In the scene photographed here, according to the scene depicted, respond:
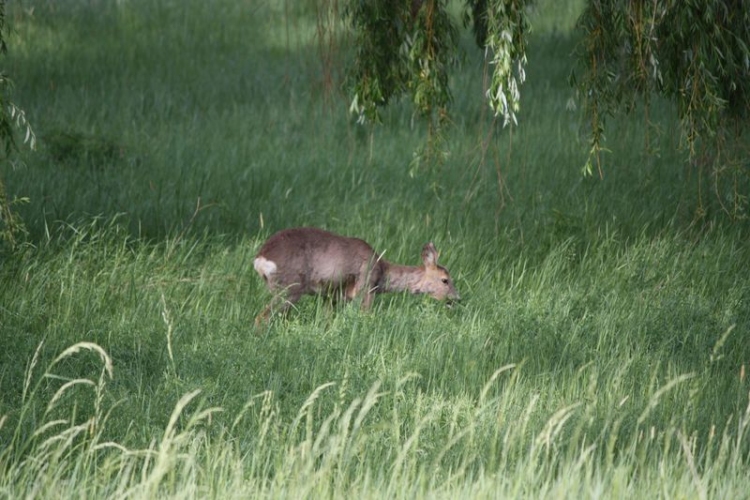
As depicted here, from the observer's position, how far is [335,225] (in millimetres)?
9734

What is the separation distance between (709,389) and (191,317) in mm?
3225

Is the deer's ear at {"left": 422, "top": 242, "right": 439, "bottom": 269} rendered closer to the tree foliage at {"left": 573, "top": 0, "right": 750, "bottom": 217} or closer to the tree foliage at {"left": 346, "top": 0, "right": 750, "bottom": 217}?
the tree foliage at {"left": 346, "top": 0, "right": 750, "bottom": 217}

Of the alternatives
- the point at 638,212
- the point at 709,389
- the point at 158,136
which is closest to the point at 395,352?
the point at 709,389

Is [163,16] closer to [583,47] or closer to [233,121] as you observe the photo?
[233,121]

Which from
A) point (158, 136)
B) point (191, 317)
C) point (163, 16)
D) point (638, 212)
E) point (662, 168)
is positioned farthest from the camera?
point (163, 16)

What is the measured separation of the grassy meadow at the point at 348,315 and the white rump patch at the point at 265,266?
33cm

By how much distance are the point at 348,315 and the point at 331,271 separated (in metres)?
0.41

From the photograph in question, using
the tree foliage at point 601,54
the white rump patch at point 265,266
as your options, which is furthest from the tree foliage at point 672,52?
the white rump patch at point 265,266

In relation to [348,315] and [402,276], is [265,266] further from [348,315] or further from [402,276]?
[402,276]

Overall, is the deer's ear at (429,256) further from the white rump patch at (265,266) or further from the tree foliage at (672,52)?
the tree foliage at (672,52)

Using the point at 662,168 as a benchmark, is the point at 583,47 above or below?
above

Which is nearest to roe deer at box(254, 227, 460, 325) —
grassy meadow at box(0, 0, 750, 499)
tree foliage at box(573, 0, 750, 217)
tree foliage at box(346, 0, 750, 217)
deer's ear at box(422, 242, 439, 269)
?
deer's ear at box(422, 242, 439, 269)

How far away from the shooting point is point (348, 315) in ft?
23.9

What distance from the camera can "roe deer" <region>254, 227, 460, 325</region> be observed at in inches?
290
